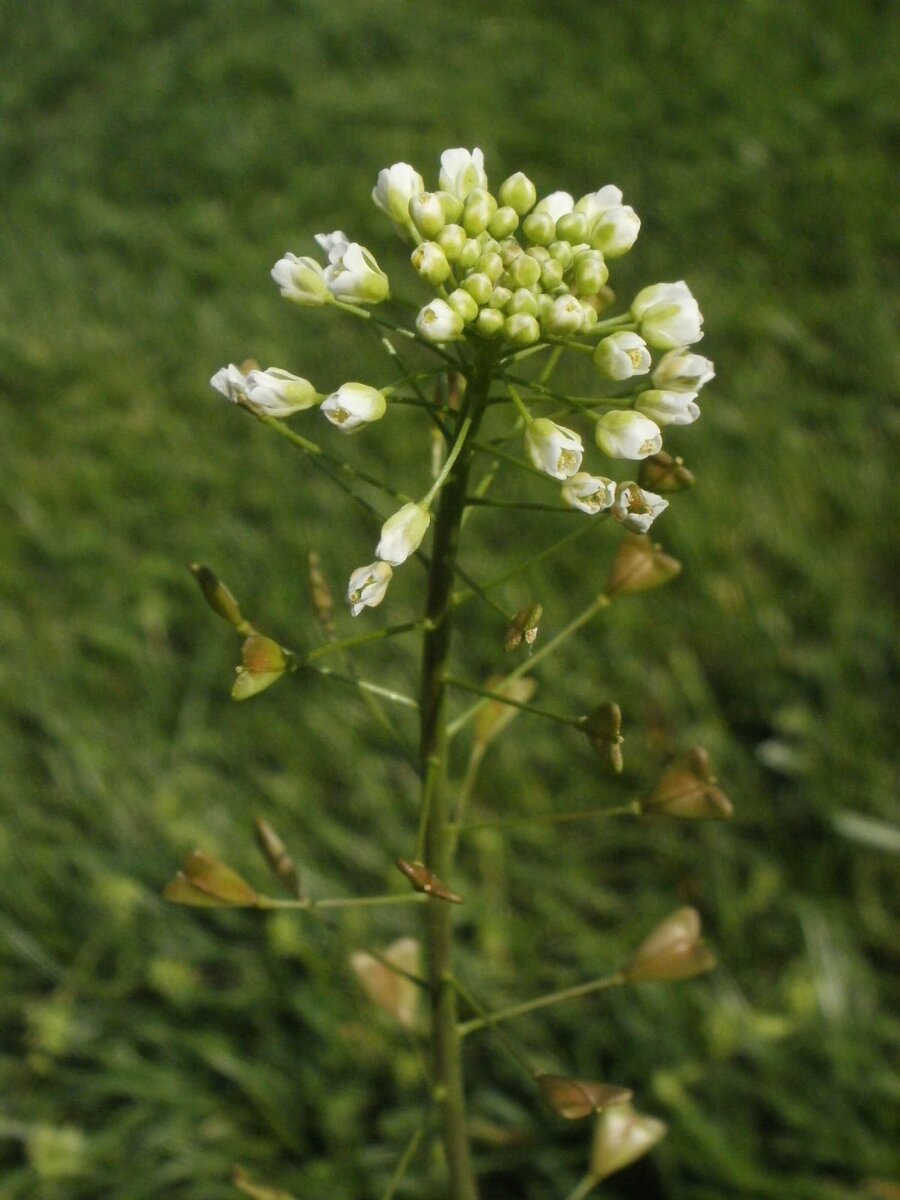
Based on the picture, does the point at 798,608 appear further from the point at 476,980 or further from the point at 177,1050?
the point at 177,1050

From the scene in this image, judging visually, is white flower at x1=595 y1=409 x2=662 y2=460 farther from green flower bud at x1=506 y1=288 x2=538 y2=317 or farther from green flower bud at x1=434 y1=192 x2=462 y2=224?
green flower bud at x1=434 y1=192 x2=462 y2=224

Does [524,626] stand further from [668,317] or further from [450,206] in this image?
[450,206]

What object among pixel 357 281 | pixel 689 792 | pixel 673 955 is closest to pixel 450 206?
pixel 357 281

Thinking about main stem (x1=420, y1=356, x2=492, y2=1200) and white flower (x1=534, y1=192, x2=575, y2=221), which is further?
white flower (x1=534, y1=192, x2=575, y2=221)

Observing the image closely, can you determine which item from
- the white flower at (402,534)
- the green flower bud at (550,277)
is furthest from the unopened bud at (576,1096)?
the green flower bud at (550,277)

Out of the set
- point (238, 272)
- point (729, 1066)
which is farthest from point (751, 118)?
point (729, 1066)

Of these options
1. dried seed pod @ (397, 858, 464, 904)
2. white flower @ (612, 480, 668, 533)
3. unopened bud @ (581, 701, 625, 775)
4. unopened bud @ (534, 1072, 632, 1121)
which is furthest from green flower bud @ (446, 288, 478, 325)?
unopened bud @ (534, 1072, 632, 1121)
